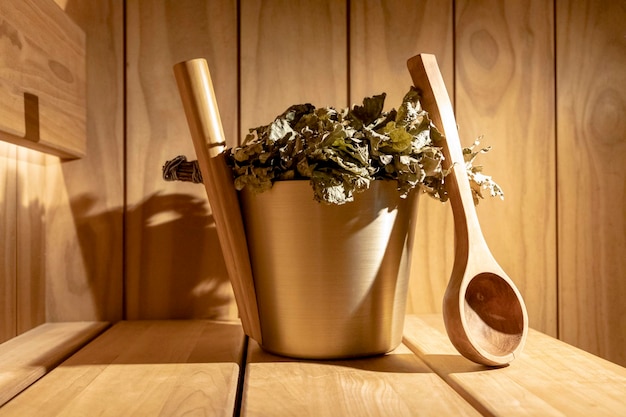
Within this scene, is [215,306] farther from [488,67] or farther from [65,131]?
[488,67]

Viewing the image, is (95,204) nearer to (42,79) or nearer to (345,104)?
(42,79)

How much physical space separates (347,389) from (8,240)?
0.47 m

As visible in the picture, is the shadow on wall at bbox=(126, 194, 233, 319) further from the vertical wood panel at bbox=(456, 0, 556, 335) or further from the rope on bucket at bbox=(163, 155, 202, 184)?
the vertical wood panel at bbox=(456, 0, 556, 335)

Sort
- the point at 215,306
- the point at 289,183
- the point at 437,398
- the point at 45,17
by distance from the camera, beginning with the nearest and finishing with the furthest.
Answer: the point at 437,398, the point at 289,183, the point at 45,17, the point at 215,306

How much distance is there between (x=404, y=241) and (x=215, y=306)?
35 centimetres

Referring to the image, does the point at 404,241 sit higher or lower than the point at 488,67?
lower

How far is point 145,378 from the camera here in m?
0.58

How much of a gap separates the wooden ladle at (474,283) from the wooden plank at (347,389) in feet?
0.24

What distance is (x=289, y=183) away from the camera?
628mm

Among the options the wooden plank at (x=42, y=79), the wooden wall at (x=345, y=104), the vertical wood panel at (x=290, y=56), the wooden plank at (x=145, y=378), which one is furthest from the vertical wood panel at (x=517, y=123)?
the wooden plank at (x=42, y=79)

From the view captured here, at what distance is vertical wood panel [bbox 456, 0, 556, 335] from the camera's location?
36.4 inches

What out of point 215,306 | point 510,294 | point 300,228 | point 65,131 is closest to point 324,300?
point 300,228

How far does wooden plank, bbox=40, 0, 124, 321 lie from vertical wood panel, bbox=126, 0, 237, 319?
2 centimetres

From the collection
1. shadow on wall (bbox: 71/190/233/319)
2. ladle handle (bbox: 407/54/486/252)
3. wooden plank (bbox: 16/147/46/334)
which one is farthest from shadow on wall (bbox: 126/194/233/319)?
ladle handle (bbox: 407/54/486/252)
